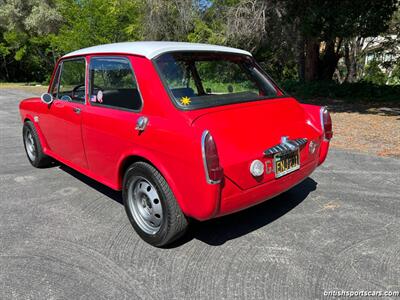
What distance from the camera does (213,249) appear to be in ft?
10.3

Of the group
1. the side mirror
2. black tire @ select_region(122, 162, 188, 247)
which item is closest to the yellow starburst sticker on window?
black tire @ select_region(122, 162, 188, 247)

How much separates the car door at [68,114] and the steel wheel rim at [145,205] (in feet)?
3.27

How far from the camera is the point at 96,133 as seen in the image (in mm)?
3609

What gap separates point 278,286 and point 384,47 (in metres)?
23.2

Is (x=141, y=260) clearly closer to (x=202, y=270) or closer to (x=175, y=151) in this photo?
(x=202, y=270)

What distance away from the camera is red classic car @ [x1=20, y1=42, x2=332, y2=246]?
8.98 feet

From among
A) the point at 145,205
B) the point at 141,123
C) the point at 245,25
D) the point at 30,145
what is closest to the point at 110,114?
the point at 141,123

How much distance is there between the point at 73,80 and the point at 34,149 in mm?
1643

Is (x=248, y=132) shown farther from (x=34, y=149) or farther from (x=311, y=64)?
(x=311, y=64)

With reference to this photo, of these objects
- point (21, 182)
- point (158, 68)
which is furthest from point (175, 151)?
point (21, 182)

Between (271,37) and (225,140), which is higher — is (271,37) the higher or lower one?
the higher one

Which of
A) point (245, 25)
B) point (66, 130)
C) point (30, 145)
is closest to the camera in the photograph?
point (66, 130)

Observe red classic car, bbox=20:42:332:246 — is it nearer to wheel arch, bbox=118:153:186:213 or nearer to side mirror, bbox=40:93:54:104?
wheel arch, bbox=118:153:186:213

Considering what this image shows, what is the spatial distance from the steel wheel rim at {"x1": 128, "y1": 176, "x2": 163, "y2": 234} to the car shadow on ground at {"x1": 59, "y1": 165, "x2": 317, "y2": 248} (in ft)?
0.90
